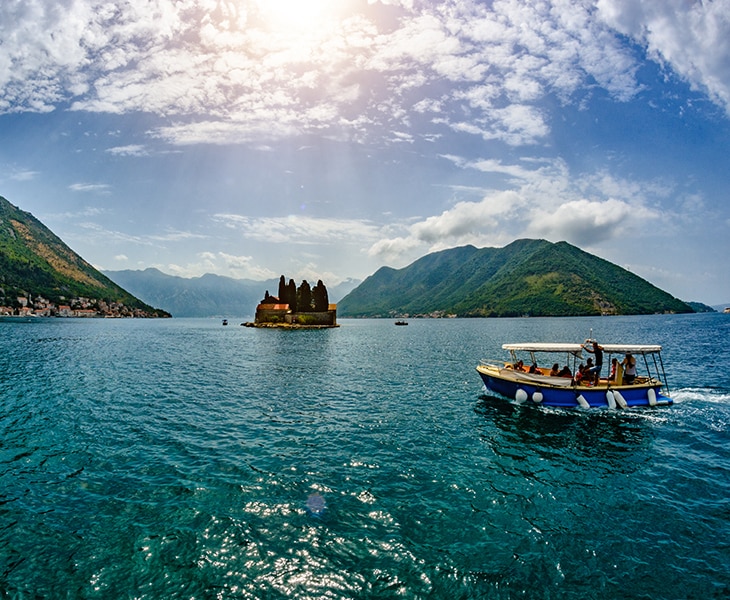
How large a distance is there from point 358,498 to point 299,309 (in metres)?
152

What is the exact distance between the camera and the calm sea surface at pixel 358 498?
36.3 feet

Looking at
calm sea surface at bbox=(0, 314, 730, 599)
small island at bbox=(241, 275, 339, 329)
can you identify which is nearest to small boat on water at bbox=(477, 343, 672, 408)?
calm sea surface at bbox=(0, 314, 730, 599)

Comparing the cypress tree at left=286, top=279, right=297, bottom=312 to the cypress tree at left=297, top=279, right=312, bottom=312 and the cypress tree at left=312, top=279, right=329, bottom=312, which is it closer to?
the cypress tree at left=297, top=279, right=312, bottom=312

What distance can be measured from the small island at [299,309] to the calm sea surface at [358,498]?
129m

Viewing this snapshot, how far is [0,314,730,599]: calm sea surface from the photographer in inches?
436

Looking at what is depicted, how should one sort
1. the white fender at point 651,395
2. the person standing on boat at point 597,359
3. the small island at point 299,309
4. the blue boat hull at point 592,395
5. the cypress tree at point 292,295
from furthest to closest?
1. the cypress tree at point 292,295
2. the small island at point 299,309
3. the white fender at point 651,395
4. the blue boat hull at point 592,395
5. the person standing on boat at point 597,359

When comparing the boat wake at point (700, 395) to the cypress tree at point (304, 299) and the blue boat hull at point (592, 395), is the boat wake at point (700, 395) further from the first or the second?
the cypress tree at point (304, 299)

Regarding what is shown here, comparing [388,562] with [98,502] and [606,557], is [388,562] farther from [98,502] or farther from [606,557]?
[98,502]

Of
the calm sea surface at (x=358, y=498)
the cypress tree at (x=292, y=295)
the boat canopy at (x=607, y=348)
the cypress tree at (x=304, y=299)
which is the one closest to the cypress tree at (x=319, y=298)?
the cypress tree at (x=304, y=299)

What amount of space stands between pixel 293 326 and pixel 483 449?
14055 cm

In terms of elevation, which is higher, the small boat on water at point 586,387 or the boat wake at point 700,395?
the small boat on water at point 586,387

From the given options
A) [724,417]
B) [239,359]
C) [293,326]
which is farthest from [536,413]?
[293,326]

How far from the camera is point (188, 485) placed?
55.0 feet

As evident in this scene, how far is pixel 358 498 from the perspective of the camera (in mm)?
15766
